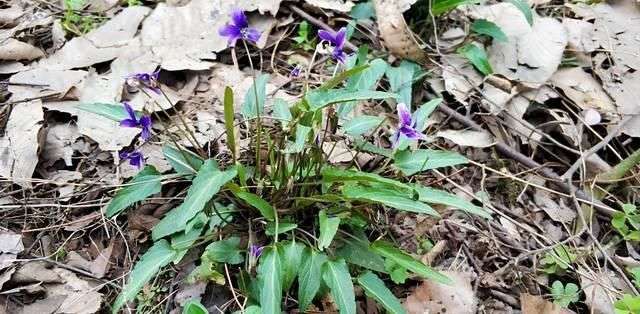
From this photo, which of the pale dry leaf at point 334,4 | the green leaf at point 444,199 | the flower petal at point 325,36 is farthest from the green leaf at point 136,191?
the pale dry leaf at point 334,4

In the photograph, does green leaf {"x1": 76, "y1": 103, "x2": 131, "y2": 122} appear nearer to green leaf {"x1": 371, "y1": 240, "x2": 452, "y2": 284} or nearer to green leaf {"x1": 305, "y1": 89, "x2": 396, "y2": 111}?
green leaf {"x1": 305, "y1": 89, "x2": 396, "y2": 111}

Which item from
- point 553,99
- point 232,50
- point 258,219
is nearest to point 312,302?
point 258,219

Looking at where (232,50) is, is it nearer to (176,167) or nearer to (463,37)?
(176,167)

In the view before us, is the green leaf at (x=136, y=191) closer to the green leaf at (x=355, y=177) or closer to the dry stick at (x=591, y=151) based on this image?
the green leaf at (x=355, y=177)

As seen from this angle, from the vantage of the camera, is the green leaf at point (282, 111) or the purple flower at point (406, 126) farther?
the green leaf at point (282, 111)

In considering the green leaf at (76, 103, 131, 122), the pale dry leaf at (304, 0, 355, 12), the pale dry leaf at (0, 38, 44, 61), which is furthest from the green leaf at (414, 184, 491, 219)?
the pale dry leaf at (0, 38, 44, 61)

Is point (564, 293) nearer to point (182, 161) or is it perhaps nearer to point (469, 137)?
point (469, 137)

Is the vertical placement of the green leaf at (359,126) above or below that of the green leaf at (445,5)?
below

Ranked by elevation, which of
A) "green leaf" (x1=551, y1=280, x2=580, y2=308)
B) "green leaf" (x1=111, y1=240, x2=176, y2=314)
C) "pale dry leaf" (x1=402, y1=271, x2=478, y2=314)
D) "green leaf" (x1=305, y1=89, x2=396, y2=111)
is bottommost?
"green leaf" (x1=551, y1=280, x2=580, y2=308)
